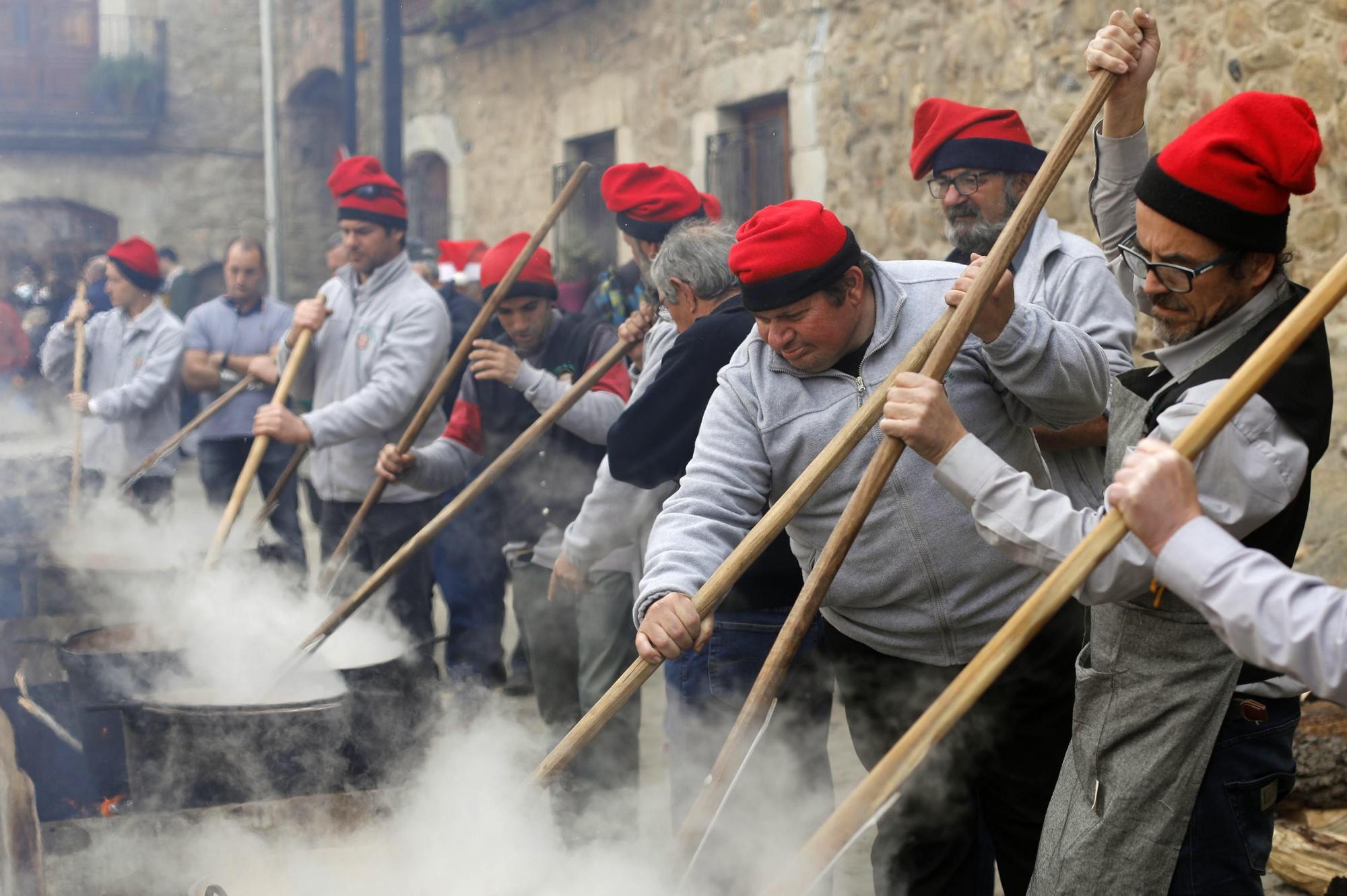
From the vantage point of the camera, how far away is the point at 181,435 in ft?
21.0

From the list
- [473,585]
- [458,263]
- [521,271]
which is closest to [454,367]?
[521,271]

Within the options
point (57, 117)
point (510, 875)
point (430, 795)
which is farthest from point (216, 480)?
point (57, 117)

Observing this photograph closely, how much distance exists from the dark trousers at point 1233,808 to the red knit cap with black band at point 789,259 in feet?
3.72

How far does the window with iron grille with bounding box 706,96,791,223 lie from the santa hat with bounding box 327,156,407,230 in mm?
3810

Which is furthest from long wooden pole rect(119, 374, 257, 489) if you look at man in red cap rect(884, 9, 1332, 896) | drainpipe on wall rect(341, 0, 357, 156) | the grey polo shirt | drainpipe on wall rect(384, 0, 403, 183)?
man in red cap rect(884, 9, 1332, 896)

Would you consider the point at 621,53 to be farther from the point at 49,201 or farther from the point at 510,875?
the point at 49,201

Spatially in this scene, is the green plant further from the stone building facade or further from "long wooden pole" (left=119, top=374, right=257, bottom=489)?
"long wooden pole" (left=119, top=374, right=257, bottom=489)

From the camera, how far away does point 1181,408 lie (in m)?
1.92

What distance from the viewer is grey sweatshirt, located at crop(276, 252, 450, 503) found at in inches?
201

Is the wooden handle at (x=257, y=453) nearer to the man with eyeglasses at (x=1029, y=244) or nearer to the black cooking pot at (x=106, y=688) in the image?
the black cooking pot at (x=106, y=688)

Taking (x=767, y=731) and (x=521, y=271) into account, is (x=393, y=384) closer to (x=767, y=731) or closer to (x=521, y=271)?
(x=521, y=271)

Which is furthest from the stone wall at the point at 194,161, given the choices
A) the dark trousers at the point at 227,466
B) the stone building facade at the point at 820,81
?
the dark trousers at the point at 227,466

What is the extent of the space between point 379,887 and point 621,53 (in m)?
8.82

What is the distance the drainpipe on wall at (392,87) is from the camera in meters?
9.26
